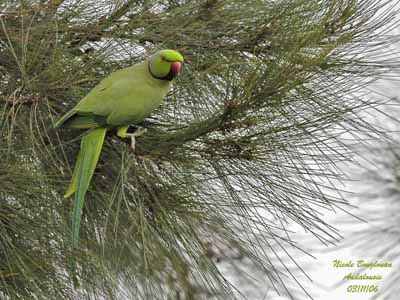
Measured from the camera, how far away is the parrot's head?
154cm

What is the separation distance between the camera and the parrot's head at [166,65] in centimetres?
154

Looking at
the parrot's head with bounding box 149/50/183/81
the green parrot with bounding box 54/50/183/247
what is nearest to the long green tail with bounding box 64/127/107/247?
the green parrot with bounding box 54/50/183/247

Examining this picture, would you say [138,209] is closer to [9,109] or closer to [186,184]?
[186,184]

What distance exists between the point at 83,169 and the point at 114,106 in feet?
0.49

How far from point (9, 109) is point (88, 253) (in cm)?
33

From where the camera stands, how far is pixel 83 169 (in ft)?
4.96

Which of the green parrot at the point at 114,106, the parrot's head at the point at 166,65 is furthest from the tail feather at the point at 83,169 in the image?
Answer: the parrot's head at the point at 166,65

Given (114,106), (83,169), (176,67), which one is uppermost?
(176,67)

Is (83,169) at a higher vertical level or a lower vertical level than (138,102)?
lower

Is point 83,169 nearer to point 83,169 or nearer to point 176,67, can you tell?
point 83,169

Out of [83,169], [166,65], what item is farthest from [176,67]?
[83,169]

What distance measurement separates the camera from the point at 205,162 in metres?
1.46

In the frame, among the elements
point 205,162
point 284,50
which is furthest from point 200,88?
point 284,50

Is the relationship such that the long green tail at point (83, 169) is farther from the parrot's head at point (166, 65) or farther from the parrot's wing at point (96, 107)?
the parrot's head at point (166, 65)
